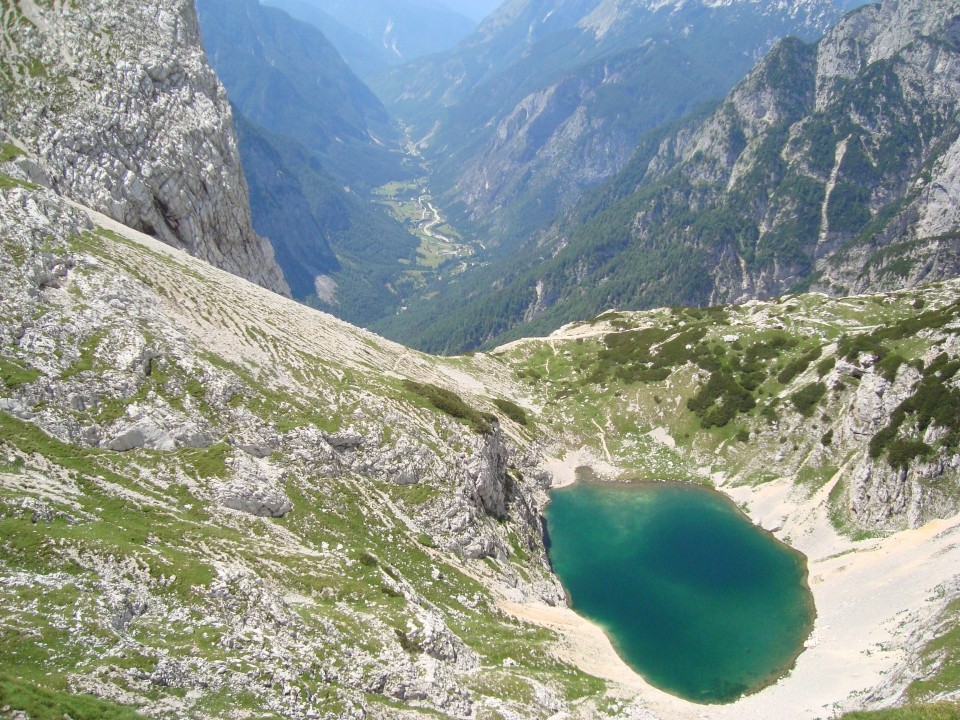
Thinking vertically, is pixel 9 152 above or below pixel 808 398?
above

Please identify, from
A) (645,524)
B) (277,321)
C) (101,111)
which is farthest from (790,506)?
(101,111)

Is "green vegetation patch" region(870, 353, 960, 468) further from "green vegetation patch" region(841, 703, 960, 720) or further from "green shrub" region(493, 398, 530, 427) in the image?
"green shrub" region(493, 398, 530, 427)

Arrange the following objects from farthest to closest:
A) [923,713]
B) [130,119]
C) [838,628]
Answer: [130,119], [838,628], [923,713]

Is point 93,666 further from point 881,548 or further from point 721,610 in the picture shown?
point 881,548

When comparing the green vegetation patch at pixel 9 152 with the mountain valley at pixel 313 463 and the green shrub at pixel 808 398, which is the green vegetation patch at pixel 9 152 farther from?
the green shrub at pixel 808 398

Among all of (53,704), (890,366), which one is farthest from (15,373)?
(890,366)

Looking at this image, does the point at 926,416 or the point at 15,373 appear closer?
the point at 15,373

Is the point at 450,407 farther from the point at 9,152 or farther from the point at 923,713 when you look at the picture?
the point at 9,152
